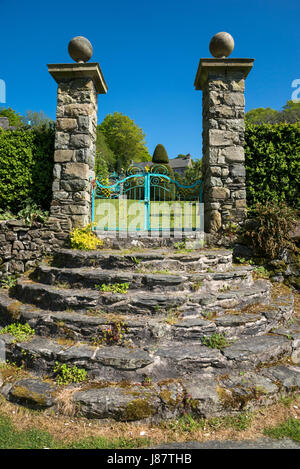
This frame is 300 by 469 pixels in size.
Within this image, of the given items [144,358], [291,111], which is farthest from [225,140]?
[291,111]

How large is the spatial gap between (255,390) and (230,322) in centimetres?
84

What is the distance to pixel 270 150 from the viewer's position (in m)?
5.93

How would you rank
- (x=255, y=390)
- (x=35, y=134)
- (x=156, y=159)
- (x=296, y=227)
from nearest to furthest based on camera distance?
(x=255, y=390)
(x=296, y=227)
(x=35, y=134)
(x=156, y=159)

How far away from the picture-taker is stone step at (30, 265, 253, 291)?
402 cm

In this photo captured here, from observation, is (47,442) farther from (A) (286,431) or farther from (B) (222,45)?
(B) (222,45)

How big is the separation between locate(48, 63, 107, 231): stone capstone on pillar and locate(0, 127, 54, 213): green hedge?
45 centimetres

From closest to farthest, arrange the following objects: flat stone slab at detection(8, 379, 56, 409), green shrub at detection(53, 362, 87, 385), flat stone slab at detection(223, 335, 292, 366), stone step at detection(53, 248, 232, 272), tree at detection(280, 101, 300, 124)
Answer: flat stone slab at detection(8, 379, 56, 409) → green shrub at detection(53, 362, 87, 385) → flat stone slab at detection(223, 335, 292, 366) → stone step at detection(53, 248, 232, 272) → tree at detection(280, 101, 300, 124)

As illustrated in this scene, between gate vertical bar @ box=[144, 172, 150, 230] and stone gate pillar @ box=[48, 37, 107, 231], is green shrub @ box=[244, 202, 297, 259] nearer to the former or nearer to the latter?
gate vertical bar @ box=[144, 172, 150, 230]

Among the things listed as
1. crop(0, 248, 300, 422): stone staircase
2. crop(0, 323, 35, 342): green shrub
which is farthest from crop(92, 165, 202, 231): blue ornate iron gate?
crop(0, 323, 35, 342): green shrub
